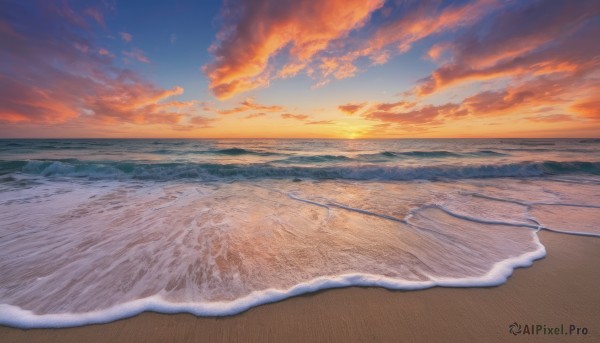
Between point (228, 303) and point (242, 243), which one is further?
point (242, 243)

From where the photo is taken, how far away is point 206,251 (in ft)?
11.0

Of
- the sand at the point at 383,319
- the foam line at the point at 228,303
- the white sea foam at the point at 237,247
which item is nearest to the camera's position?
the sand at the point at 383,319

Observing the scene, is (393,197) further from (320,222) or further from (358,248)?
(358,248)

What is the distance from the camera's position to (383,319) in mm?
2082

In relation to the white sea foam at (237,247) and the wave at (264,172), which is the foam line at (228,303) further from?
the wave at (264,172)

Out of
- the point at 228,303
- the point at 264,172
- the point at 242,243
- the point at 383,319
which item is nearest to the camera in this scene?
the point at 383,319

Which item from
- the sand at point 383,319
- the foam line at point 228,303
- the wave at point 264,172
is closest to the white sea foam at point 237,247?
the foam line at point 228,303

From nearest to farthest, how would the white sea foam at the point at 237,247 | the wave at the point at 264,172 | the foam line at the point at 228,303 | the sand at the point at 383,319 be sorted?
the sand at the point at 383,319 < the foam line at the point at 228,303 < the white sea foam at the point at 237,247 < the wave at the point at 264,172

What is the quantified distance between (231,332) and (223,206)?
4057 mm

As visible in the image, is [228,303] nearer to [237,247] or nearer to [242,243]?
[237,247]

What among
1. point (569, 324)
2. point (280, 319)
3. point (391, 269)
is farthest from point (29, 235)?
point (569, 324)

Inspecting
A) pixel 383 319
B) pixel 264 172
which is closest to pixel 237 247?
pixel 383 319

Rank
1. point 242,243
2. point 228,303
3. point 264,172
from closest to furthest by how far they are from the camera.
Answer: point 228,303 → point 242,243 → point 264,172

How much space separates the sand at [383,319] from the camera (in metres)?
1.91
